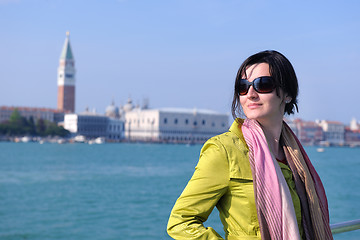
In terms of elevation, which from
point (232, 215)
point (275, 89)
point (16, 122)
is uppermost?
point (275, 89)

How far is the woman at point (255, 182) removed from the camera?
26.1 inches

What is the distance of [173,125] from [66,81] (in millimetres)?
11580

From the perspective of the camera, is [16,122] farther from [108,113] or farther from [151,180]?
[151,180]

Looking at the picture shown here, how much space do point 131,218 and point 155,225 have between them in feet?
2.23

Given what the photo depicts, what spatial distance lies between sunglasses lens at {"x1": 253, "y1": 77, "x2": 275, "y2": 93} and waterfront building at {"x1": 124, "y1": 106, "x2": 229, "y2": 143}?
42736mm

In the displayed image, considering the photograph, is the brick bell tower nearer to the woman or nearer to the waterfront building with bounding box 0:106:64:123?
the waterfront building with bounding box 0:106:64:123

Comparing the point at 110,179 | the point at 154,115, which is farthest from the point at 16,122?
the point at 110,179

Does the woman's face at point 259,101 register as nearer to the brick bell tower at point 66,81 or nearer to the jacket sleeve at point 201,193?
the jacket sleeve at point 201,193

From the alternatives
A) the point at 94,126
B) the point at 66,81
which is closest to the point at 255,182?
the point at 94,126

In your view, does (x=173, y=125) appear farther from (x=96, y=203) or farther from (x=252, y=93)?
(x=252, y=93)

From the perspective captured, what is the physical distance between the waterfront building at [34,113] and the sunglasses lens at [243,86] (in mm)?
45324

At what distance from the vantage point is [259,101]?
0.75 metres

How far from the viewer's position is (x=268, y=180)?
0.67 m

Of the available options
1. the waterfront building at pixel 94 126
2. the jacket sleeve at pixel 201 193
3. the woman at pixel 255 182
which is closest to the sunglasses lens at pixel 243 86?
the woman at pixel 255 182
